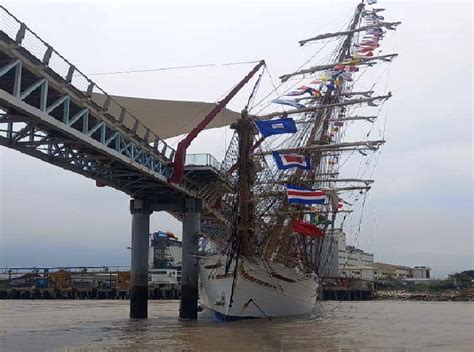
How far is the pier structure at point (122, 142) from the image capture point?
2501 centimetres

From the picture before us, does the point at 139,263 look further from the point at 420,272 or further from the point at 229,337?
the point at 420,272

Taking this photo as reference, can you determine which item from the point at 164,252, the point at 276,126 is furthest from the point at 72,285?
the point at 276,126

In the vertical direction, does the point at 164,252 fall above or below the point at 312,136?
below

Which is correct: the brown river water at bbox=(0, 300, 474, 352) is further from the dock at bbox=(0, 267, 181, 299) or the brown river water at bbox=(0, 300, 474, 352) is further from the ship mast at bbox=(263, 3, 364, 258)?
the dock at bbox=(0, 267, 181, 299)

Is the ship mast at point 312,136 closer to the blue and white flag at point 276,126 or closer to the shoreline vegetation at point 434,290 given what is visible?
the blue and white flag at point 276,126

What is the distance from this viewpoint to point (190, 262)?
1753 inches

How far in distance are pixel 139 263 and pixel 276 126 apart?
1507 centimetres

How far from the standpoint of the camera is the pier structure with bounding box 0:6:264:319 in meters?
25.0

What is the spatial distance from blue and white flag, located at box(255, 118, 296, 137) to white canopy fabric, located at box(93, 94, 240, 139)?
21.0ft

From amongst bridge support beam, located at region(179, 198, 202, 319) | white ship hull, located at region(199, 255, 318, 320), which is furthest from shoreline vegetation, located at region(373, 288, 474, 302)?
bridge support beam, located at region(179, 198, 202, 319)

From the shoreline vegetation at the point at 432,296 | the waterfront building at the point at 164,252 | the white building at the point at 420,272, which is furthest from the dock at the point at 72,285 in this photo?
the white building at the point at 420,272

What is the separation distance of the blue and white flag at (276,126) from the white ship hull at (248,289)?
874 centimetres

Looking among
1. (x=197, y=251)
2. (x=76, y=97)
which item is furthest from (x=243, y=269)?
(x=76, y=97)

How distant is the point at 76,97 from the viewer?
27984 mm
